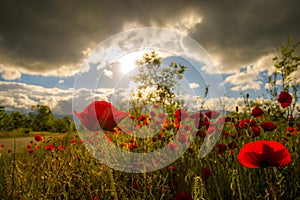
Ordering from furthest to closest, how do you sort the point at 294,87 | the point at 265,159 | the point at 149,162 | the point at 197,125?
the point at 294,87, the point at 197,125, the point at 149,162, the point at 265,159

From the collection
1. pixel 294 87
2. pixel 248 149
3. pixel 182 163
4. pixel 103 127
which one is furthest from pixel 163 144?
pixel 294 87

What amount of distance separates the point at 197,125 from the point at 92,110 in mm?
1569

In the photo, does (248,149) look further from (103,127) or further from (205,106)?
(205,106)

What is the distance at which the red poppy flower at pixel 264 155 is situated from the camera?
88cm

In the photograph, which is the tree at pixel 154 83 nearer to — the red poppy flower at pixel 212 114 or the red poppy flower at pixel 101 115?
the red poppy flower at pixel 212 114

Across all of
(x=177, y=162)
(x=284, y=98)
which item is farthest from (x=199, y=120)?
(x=284, y=98)

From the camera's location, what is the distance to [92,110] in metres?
1.19

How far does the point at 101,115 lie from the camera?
118 centimetres

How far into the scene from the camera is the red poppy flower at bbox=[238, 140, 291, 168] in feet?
2.89

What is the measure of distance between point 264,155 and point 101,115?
80 cm

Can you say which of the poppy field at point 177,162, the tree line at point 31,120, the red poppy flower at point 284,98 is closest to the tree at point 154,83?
the poppy field at point 177,162

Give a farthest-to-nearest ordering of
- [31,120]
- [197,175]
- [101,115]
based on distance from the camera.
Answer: [31,120] < [197,175] < [101,115]

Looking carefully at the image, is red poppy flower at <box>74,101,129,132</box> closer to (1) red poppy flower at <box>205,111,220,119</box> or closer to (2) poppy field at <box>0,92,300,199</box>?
(2) poppy field at <box>0,92,300,199</box>

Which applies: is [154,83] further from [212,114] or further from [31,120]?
[31,120]
